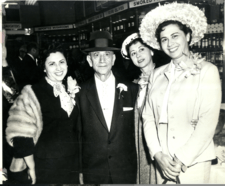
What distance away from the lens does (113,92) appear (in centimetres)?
294

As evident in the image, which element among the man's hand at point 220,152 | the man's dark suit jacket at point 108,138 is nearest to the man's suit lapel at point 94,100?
the man's dark suit jacket at point 108,138

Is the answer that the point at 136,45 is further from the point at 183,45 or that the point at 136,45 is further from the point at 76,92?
the point at 76,92

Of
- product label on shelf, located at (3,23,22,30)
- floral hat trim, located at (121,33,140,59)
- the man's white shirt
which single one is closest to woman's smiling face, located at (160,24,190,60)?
floral hat trim, located at (121,33,140,59)

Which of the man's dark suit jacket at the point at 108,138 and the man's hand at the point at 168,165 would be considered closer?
the man's hand at the point at 168,165

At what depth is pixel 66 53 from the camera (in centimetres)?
294

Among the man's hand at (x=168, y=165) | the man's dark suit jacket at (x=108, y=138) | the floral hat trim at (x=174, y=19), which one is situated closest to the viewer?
the floral hat trim at (x=174, y=19)

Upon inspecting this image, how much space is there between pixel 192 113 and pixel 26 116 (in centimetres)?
193

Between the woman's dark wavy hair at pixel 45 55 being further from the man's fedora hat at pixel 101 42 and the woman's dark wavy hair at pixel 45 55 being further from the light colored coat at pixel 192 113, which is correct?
the light colored coat at pixel 192 113

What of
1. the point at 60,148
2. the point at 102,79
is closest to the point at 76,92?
the point at 102,79

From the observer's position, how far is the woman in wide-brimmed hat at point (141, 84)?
9.38 ft

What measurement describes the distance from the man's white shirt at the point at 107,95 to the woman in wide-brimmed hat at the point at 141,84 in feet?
0.97

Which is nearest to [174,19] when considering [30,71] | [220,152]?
[220,152]

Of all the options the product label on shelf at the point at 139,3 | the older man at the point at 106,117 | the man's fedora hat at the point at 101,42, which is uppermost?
the product label on shelf at the point at 139,3

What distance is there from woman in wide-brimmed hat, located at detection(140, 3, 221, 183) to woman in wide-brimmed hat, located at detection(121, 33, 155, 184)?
0.07 meters
